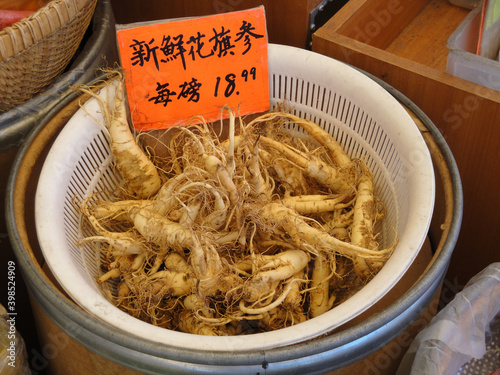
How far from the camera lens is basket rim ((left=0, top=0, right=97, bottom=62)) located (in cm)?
99

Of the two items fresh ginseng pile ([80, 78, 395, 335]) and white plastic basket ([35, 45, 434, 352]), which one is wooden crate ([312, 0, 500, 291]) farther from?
fresh ginseng pile ([80, 78, 395, 335])

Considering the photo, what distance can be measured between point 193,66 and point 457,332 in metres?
0.72

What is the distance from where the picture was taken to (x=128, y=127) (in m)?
1.11

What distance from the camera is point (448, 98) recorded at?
1.14 m

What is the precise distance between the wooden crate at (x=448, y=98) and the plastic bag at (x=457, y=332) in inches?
13.8

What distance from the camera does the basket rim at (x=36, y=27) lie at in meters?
0.99

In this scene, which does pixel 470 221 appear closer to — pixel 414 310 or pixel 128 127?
pixel 414 310

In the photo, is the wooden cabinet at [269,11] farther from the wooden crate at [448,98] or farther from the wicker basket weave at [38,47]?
the wicker basket weave at [38,47]

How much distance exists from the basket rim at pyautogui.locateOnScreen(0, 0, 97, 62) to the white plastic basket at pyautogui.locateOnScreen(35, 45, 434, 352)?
0.16 meters

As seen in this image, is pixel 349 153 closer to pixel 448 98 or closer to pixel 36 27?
pixel 448 98

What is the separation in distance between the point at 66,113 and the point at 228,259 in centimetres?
47

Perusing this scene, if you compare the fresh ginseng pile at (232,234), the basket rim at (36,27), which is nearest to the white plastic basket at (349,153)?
the fresh ginseng pile at (232,234)

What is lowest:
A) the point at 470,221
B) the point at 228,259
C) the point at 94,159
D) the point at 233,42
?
the point at 470,221

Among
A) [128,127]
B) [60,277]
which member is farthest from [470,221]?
[60,277]
